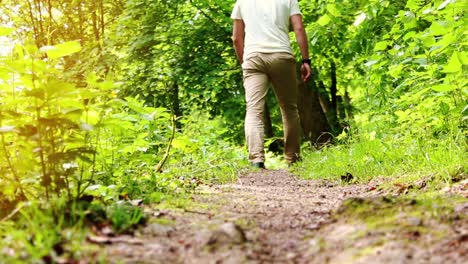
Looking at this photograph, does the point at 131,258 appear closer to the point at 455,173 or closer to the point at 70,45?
the point at 70,45

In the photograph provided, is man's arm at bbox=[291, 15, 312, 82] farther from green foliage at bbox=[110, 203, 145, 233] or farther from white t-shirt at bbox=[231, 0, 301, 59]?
green foliage at bbox=[110, 203, 145, 233]

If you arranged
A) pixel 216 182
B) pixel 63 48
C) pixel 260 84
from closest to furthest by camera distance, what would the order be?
pixel 63 48
pixel 216 182
pixel 260 84

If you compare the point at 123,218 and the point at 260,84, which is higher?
the point at 260,84

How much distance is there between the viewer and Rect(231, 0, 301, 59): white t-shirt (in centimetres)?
595

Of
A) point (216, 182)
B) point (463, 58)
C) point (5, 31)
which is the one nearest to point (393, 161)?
point (463, 58)

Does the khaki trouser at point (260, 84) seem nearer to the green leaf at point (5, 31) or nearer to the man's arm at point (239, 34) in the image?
the man's arm at point (239, 34)

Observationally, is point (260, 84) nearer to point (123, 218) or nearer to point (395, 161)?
point (395, 161)

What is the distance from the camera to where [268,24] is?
5.94 meters

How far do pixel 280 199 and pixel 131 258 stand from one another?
1.74 metres

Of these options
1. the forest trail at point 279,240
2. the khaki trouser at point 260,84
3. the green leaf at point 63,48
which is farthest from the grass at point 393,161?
the green leaf at point 63,48

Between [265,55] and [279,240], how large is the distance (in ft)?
13.7

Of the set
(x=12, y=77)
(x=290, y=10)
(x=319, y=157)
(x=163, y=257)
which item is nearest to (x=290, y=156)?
(x=319, y=157)

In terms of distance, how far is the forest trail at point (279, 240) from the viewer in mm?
1650

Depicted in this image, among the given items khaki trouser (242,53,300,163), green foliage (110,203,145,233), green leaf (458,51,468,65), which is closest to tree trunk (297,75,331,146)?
khaki trouser (242,53,300,163)
